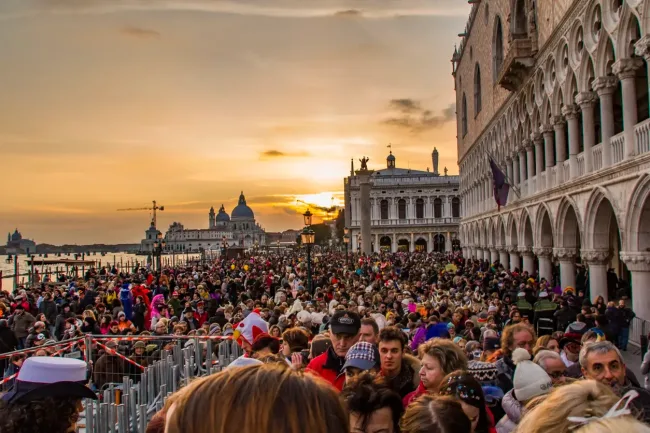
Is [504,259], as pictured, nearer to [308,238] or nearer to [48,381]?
[308,238]

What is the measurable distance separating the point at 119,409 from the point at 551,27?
18.1m

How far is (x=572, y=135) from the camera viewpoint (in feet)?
57.8

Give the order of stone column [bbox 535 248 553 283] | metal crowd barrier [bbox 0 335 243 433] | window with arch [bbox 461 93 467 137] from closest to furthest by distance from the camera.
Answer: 1. metal crowd barrier [bbox 0 335 243 433]
2. stone column [bbox 535 248 553 283]
3. window with arch [bbox 461 93 467 137]

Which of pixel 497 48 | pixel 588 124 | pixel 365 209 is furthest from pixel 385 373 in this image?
pixel 365 209

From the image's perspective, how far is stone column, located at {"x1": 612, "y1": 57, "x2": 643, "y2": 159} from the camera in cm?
1327

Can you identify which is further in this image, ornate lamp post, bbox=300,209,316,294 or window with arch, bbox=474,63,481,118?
window with arch, bbox=474,63,481,118

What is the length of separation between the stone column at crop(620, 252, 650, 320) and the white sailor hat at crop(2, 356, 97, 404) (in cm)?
1319

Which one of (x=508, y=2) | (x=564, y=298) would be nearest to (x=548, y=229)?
(x=564, y=298)

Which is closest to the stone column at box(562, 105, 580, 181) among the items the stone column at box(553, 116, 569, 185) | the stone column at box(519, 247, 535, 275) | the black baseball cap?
the stone column at box(553, 116, 569, 185)

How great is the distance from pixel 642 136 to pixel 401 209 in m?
68.4

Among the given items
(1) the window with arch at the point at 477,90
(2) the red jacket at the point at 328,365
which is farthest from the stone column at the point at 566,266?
(1) the window with arch at the point at 477,90

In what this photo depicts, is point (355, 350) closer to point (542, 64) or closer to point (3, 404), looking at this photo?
point (3, 404)

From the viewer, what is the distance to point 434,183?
8062cm

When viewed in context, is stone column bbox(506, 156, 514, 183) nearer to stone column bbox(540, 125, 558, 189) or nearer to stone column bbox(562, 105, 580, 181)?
stone column bbox(540, 125, 558, 189)
